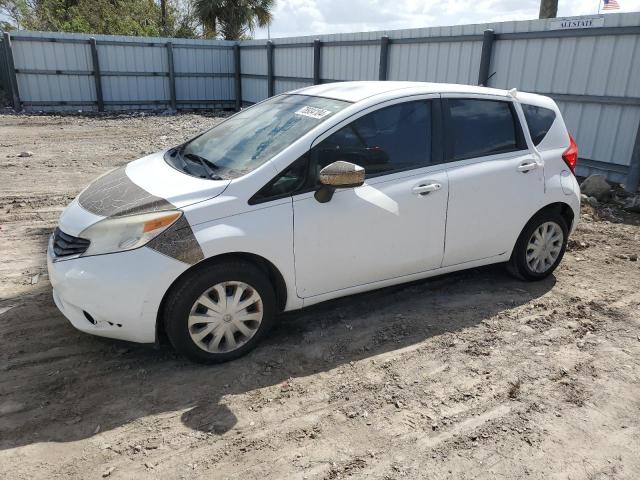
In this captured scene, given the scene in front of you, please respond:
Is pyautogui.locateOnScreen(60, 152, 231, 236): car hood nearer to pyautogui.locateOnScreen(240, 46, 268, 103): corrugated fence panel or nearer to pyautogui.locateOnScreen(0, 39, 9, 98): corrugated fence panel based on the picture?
pyautogui.locateOnScreen(240, 46, 268, 103): corrugated fence panel

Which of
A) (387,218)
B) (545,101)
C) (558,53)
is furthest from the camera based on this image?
(558,53)

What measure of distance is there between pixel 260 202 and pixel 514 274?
2.65 metres

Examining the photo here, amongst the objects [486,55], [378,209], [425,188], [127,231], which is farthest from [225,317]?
[486,55]

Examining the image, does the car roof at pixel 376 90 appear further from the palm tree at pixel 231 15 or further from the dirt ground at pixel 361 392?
the palm tree at pixel 231 15

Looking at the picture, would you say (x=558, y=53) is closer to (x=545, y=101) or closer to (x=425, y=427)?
(x=545, y=101)

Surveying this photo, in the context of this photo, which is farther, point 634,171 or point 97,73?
point 97,73

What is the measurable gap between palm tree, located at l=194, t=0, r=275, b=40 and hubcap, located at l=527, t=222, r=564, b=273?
26573 millimetres

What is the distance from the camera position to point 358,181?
3463 millimetres

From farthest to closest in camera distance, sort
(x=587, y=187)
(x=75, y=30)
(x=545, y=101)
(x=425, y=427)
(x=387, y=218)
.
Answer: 1. (x=75, y=30)
2. (x=587, y=187)
3. (x=545, y=101)
4. (x=387, y=218)
5. (x=425, y=427)

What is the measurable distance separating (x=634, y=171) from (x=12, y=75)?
18.5 metres

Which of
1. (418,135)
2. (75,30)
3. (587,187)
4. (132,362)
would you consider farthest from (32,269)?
(75,30)

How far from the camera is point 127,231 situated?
3.21 metres

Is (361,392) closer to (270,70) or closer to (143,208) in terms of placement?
(143,208)

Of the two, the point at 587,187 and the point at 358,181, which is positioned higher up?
the point at 358,181
